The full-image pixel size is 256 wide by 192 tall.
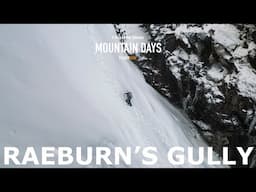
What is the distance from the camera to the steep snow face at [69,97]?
412 centimetres

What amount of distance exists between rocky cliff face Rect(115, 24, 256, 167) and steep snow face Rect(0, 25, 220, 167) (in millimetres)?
434

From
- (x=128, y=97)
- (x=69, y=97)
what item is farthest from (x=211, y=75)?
(x=69, y=97)

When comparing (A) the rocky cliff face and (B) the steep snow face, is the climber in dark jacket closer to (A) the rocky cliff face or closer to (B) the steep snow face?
(B) the steep snow face

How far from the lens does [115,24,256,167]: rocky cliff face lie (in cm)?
479

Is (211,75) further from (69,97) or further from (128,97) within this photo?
(69,97)

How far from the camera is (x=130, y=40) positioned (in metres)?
4.36

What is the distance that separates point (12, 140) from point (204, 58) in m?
2.49

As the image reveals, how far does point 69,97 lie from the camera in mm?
4332

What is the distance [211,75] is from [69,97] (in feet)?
5.89

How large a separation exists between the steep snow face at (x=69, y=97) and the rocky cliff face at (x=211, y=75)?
43 cm

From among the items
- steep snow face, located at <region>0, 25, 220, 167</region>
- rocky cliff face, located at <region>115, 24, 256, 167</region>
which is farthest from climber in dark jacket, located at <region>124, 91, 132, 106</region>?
rocky cliff face, located at <region>115, 24, 256, 167</region>
